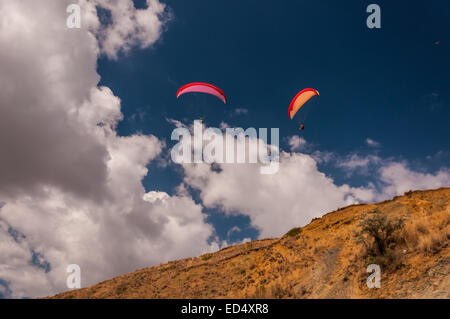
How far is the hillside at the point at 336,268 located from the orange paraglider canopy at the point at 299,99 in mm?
12085

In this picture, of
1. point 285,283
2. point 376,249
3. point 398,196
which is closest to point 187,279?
point 285,283

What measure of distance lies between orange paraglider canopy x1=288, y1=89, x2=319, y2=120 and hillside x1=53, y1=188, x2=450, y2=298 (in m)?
12.1

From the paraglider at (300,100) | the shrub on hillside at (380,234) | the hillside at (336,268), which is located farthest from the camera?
the paraglider at (300,100)

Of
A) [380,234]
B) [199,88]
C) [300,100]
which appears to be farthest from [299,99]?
[380,234]

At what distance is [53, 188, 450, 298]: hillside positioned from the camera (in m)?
12.3

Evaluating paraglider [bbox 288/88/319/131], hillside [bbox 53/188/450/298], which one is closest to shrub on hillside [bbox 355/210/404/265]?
hillside [bbox 53/188/450/298]

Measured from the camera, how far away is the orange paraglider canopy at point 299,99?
27.8 meters

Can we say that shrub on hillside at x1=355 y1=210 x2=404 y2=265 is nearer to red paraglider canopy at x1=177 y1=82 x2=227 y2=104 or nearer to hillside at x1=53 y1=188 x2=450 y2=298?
hillside at x1=53 y1=188 x2=450 y2=298

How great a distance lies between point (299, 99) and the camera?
2822 cm

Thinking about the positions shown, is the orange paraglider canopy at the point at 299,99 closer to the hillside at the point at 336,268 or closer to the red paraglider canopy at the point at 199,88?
the red paraglider canopy at the point at 199,88

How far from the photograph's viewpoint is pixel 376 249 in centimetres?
1516

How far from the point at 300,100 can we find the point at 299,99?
0.26 meters

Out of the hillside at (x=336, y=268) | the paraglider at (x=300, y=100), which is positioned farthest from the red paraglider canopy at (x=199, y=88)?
the hillside at (x=336, y=268)
